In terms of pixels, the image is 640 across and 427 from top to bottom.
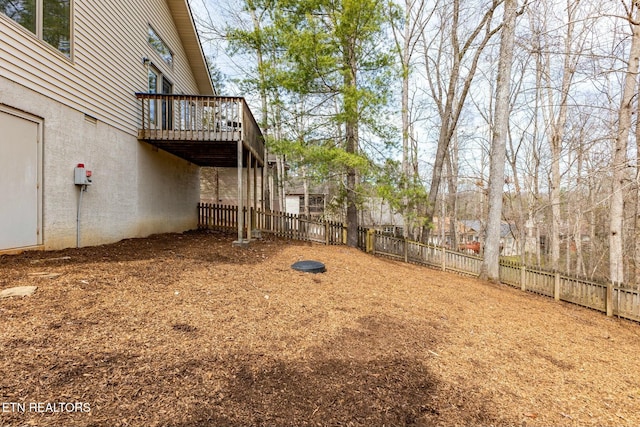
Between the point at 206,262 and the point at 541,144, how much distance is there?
1898 cm

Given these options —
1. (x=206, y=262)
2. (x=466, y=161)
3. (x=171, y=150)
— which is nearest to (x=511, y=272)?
(x=206, y=262)

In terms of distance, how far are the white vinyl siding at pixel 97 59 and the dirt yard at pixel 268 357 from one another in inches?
110

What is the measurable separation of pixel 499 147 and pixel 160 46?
10537 millimetres

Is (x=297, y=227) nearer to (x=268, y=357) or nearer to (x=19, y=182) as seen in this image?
(x=19, y=182)

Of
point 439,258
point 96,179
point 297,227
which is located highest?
point 96,179

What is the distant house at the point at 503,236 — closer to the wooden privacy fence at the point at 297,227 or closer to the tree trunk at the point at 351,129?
the tree trunk at the point at 351,129

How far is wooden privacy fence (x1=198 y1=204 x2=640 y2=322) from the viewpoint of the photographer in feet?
22.7

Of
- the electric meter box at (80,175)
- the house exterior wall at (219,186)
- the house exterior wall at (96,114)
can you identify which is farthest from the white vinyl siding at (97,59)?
the house exterior wall at (219,186)

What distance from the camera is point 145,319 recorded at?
114 inches

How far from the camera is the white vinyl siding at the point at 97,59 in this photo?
4.63 metres

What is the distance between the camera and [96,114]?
6.28m

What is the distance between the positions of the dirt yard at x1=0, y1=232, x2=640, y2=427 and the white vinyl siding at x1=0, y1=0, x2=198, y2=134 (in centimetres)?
279

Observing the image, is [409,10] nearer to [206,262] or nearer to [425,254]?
[425,254]

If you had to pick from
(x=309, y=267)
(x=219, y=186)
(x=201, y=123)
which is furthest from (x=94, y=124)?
(x=219, y=186)
